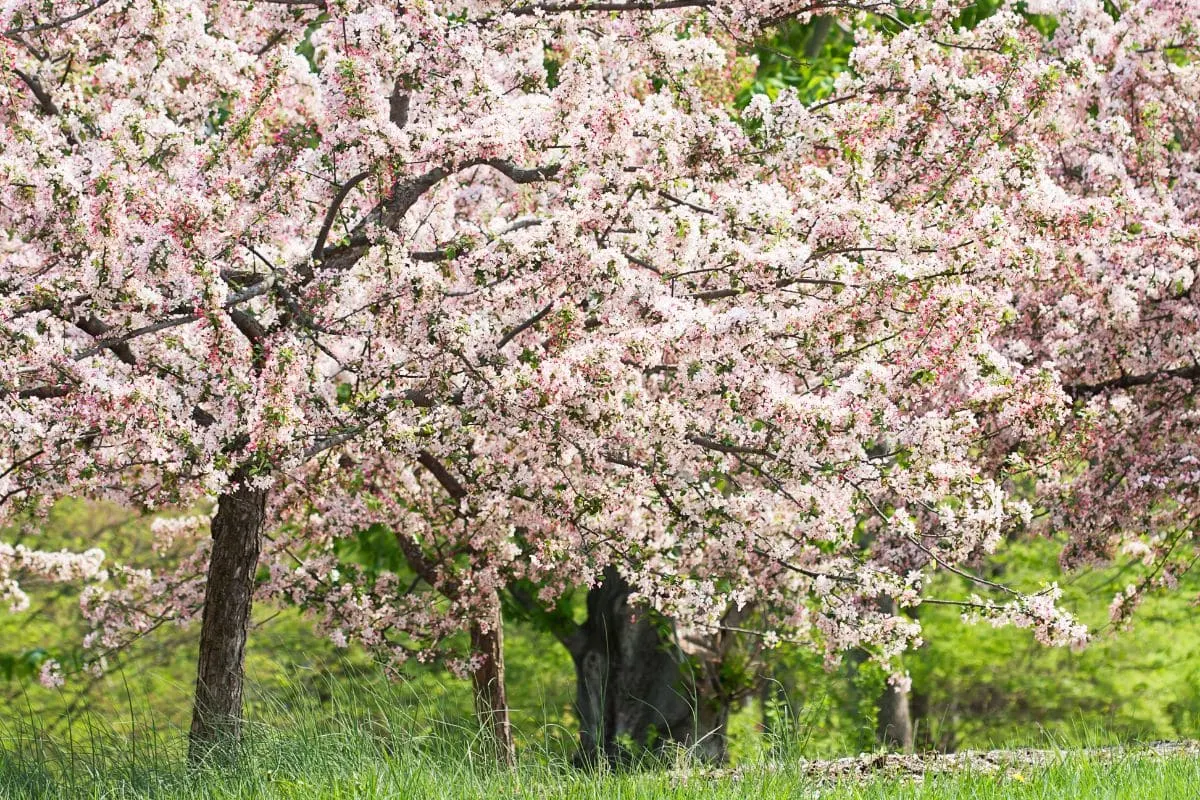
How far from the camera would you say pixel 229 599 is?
849cm

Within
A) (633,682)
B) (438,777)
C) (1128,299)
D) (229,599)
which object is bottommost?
(633,682)

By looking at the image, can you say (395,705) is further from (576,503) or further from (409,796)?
(576,503)

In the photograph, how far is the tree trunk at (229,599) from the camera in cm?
841

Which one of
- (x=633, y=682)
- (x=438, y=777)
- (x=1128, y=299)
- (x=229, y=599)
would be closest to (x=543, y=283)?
(x=438, y=777)

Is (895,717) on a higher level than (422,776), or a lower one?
lower

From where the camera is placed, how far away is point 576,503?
8219 millimetres

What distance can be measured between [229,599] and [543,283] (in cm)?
313

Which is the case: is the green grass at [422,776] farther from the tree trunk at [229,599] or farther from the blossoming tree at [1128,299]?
the blossoming tree at [1128,299]

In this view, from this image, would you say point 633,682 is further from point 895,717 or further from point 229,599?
point 229,599

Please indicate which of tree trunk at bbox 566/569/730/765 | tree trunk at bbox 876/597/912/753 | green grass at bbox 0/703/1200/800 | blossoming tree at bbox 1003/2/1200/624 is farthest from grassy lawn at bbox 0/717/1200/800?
tree trunk at bbox 876/597/912/753

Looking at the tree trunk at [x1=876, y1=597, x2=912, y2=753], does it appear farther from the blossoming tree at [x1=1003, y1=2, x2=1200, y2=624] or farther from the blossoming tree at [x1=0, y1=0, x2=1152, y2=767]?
the blossoming tree at [x1=0, y1=0, x2=1152, y2=767]

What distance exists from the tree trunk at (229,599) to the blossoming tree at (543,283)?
0.02 metres

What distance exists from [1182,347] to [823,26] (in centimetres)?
677

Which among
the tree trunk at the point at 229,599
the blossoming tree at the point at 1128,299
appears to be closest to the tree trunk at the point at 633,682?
the blossoming tree at the point at 1128,299
